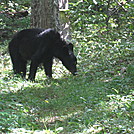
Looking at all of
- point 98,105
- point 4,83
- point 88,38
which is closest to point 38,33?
point 4,83

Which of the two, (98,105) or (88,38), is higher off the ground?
(88,38)

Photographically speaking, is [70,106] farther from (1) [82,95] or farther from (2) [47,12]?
(2) [47,12]

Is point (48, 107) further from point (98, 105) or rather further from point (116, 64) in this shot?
→ point (116, 64)

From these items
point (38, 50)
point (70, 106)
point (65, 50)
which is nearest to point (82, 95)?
point (70, 106)

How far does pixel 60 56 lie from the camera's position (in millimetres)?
9492

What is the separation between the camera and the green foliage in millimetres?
4344

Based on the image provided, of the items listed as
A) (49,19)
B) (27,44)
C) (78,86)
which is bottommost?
(78,86)

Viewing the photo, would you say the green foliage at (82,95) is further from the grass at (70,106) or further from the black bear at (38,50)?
the black bear at (38,50)

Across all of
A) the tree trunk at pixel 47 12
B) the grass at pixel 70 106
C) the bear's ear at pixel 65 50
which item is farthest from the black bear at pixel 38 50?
the tree trunk at pixel 47 12

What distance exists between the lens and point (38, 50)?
349 inches

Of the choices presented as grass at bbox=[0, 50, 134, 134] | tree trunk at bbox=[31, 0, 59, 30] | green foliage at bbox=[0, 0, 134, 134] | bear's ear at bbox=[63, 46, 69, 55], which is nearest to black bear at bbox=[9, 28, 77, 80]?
bear's ear at bbox=[63, 46, 69, 55]

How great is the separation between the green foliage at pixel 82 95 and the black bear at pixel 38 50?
0.58 m

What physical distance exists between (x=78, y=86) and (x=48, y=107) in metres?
1.99

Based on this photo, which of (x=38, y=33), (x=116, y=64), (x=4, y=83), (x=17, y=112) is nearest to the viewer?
(x=17, y=112)
